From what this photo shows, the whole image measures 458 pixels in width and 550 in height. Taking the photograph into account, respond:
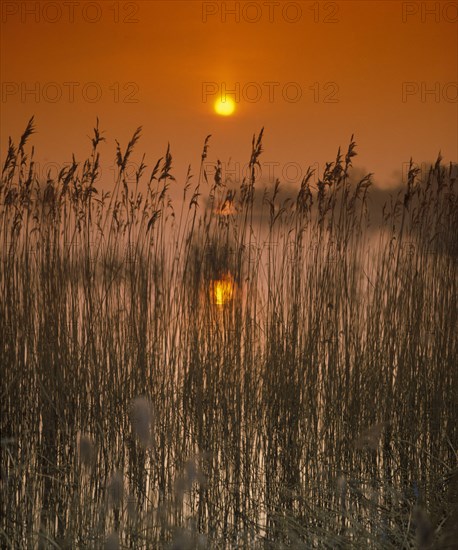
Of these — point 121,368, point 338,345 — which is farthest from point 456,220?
point 121,368

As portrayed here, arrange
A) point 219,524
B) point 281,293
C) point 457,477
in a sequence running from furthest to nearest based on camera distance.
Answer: point 281,293 → point 219,524 → point 457,477

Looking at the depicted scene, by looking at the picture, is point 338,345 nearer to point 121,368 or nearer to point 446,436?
point 446,436

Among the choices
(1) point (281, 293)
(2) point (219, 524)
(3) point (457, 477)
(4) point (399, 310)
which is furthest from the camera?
(4) point (399, 310)

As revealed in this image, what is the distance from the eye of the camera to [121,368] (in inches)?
122

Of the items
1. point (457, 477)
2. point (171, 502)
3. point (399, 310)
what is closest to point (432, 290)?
point (399, 310)

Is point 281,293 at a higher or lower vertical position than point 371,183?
lower

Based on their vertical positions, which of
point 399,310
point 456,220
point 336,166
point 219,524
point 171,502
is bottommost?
point 219,524

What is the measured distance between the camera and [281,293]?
3.19 m

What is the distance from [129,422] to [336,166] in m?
1.33

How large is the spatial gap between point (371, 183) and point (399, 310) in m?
0.56

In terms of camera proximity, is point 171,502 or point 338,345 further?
point 338,345

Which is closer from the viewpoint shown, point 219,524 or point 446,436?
point 219,524

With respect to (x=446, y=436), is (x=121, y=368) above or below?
above

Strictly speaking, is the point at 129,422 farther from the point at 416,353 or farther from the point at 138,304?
the point at 416,353
